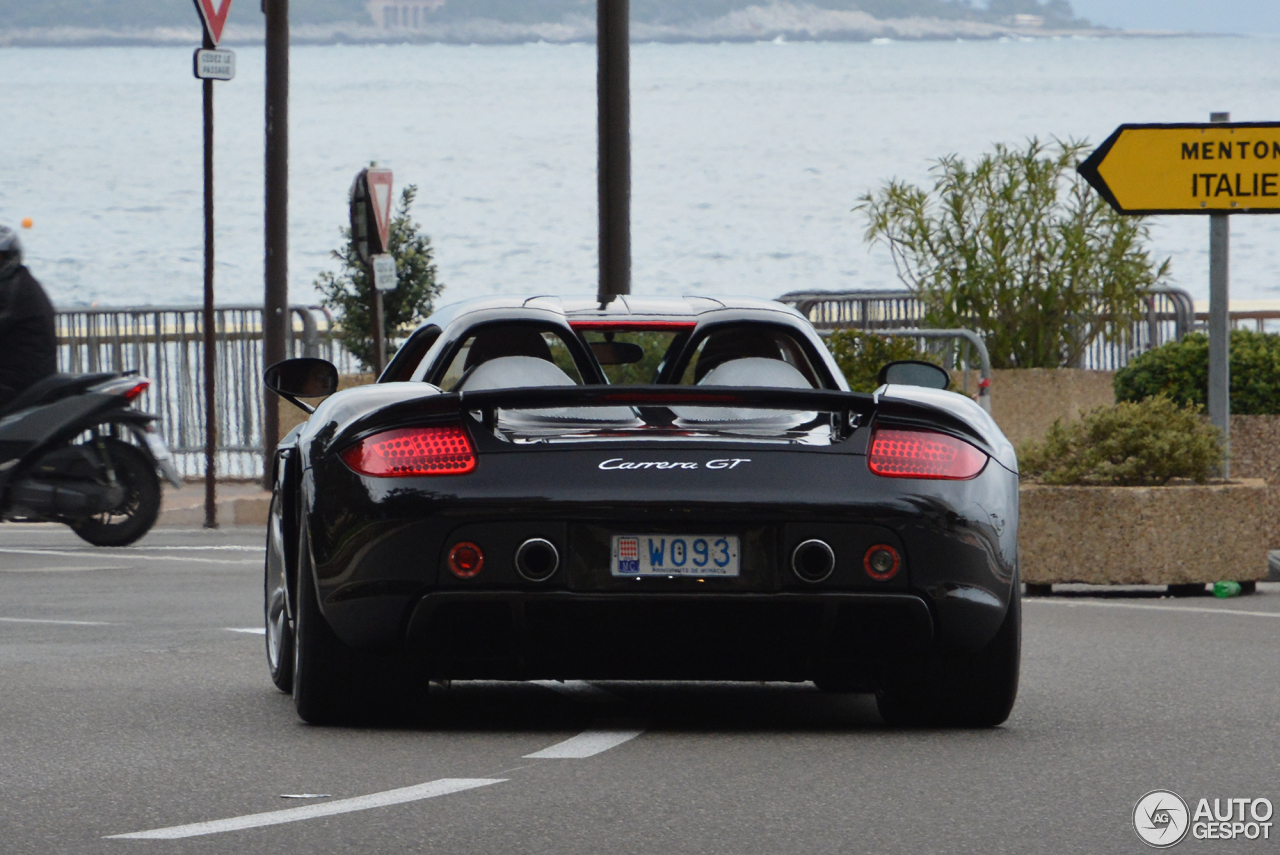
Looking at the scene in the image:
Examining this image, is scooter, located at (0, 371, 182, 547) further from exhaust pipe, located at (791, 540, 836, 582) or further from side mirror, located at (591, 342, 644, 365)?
exhaust pipe, located at (791, 540, 836, 582)

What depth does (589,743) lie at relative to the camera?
6.98 m

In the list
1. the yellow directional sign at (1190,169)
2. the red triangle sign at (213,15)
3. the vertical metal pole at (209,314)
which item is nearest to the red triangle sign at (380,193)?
the vertical metal pole at (209,314)

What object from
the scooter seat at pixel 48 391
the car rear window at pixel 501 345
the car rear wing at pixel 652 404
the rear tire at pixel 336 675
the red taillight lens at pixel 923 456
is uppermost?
the car rear window at pixel 501 345

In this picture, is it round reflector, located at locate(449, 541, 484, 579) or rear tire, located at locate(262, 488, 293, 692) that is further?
rear tire, located at locate(262, 488, 293, 692)

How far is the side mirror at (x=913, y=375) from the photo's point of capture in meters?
8.14

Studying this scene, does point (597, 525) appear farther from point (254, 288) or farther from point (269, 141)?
point (254, 288)

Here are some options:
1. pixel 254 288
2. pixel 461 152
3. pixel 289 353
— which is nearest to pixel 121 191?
pixel 461 152

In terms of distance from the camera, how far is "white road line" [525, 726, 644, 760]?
22.2 feet

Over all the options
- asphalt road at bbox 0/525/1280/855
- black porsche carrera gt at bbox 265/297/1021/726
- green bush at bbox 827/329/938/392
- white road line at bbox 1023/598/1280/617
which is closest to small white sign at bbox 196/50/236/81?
green bush at bbox 827/329/938/392

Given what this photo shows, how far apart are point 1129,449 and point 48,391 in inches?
239

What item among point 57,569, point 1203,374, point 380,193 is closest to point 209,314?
point 380,193

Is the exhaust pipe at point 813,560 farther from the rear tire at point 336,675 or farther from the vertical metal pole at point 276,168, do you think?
the vertical metal pole at point 276,168

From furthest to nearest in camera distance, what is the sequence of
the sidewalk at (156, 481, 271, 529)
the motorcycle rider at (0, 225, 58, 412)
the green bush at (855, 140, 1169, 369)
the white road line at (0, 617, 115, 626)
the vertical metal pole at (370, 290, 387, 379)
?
the green bush at (855, 140, 1169, 369), the vertical metal pole at (370, 290, 387, 379), the sidewalk at (156, 481, 271, 529), the motorcycle rider at (0, 225, 58, 412), the white road line at (0, 617, 115, 626)

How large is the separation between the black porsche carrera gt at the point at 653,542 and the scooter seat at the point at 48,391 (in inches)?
302
